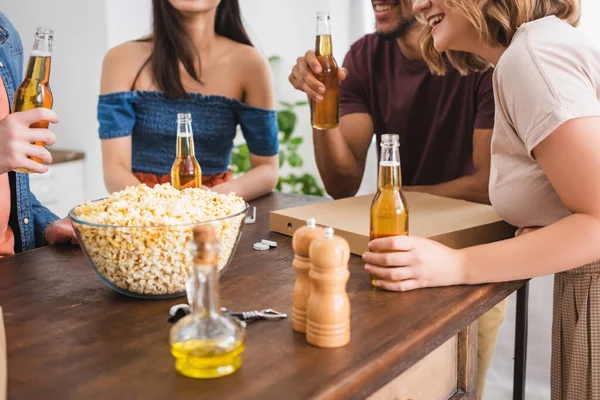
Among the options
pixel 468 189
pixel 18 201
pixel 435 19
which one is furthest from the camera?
pixel 468 189

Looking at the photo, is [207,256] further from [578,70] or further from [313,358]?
[578,70]

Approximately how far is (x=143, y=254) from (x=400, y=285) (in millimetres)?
401

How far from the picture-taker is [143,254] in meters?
0.94

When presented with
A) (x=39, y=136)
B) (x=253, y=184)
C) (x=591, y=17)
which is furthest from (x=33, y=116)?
(x=591, y=17)

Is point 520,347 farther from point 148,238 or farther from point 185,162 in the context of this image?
point 148,238

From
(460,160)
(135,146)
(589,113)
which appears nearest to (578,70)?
(589,113)

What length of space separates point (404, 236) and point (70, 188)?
9.28ft

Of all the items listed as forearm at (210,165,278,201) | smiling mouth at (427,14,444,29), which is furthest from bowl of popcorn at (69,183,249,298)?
forearm at (210,165,278,201)

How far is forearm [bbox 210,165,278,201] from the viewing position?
1.79 metres

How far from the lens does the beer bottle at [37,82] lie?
3.61 feet

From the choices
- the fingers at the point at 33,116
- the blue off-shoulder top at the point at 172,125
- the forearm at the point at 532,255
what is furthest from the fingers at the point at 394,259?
the blue off-shoulder top at the point at 172,125

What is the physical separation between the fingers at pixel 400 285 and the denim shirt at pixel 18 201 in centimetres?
89

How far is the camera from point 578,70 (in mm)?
1065

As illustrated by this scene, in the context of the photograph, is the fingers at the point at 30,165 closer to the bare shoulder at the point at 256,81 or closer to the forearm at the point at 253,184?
the forearm at the point at 253,184
